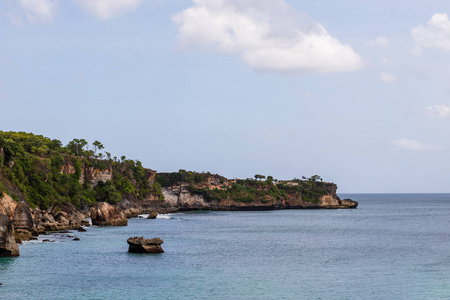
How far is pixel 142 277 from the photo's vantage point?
42812 millimetres

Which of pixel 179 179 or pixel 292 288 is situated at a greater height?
pixel 179 179

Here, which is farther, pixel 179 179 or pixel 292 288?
pixel 179 179

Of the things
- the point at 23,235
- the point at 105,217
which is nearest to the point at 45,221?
the point at 105,217

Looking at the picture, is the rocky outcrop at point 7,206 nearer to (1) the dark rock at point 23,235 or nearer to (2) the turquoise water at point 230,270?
(1) the dark rock at point 23,235

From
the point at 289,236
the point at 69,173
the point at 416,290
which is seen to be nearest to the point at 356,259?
the point at 416,290

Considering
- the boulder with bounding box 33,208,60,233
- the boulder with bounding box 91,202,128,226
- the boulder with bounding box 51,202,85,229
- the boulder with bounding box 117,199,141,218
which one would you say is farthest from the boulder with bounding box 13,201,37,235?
the boulder with bounding box 117,199,141,218

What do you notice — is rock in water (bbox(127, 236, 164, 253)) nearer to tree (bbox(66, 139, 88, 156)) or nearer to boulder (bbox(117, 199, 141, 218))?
boulder (bbox(117, 199, 141, 218))

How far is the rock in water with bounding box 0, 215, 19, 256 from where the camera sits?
48438mm

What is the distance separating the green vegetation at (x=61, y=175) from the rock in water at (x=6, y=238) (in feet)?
60.7

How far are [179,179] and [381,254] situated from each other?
13492 cm

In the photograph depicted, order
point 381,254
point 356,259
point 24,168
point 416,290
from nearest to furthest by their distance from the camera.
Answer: point 416,290 < point 356,259 < point 381,254 < point 24,168

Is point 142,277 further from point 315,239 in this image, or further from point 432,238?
point 432,238

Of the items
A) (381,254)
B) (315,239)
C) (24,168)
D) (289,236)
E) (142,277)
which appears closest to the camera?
(142,277)

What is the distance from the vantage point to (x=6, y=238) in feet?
162
